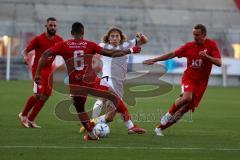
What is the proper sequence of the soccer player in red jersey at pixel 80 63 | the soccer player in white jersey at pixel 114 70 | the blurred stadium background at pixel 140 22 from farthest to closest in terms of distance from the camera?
the blurred stadium background at pixel 140 22
the soccer player in white jersey at pixel 114 70
the soccer player in red jersey at pixel 80 63

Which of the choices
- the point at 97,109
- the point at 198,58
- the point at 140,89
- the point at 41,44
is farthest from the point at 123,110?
the point at 140,89

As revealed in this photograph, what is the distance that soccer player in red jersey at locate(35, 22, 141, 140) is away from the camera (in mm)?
12625

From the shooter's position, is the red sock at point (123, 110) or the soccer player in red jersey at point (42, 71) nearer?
the red sock at point (123, 110)

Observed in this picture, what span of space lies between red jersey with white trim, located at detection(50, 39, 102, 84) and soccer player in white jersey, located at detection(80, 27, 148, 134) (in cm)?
158

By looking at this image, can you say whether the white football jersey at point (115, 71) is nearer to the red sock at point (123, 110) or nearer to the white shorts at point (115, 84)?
the white shorts at point (115, 84)

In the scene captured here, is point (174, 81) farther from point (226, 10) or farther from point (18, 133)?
point (18, 133)

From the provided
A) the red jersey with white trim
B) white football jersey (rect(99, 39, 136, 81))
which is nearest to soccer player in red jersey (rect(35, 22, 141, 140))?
the red jersey with white trim

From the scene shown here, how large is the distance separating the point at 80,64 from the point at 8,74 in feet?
81.5

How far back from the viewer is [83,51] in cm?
1264

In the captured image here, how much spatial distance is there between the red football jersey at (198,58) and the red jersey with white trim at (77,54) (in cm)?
200

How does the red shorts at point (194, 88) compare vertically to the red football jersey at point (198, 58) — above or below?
below

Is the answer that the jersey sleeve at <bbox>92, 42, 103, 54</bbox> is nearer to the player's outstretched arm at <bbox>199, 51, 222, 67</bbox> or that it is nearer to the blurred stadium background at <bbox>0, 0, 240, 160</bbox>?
the blurred stadium background at <bbox>0, 0, 240, 160</bbox>

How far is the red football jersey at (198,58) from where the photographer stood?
45.3 ft

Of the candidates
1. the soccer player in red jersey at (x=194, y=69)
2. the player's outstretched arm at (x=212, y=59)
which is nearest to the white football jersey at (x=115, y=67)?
the soccer player in red jersey at (x=194, y=69)
